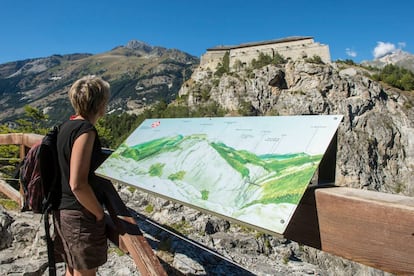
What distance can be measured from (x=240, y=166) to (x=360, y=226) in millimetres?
607

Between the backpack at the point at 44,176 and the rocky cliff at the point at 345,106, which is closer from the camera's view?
the backpack at the point at 44,176

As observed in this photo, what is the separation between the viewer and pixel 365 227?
1113mm

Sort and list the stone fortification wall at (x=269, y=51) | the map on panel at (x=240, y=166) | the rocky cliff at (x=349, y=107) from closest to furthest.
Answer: the map on panel at (x=240, y=166), the rocky cliff at (x=349, y=107), the stone fortification wall at (x=269, y=51)

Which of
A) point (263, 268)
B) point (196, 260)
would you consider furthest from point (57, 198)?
point (263, 268)

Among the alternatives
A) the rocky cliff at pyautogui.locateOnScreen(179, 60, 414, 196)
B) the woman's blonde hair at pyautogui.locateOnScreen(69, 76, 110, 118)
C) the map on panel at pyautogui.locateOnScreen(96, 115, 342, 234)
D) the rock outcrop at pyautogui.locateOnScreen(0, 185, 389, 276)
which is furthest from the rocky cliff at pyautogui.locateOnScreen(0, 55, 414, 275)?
the woman's blonde hair at pyautogui.locateOnScreen(69, 76, 110, 118)

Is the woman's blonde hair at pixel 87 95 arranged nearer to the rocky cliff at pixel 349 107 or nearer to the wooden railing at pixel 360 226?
the wooden railing at pixel 360 226

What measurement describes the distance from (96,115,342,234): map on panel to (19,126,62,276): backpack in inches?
14.7

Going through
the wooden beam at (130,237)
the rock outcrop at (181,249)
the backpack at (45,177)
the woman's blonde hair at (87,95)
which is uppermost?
the woman's blonde hair at (87,95)

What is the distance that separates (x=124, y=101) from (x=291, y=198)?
6011 inches

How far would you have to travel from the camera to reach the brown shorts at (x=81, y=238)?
2045 millimetres

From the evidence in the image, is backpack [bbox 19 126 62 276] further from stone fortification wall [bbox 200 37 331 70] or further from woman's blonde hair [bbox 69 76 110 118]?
stone fortification wall [bbox 200 37 331 70]

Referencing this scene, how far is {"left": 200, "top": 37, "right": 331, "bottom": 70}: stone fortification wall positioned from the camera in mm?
46188

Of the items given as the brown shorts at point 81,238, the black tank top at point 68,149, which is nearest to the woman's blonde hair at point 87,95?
the black tank top at point 68,149

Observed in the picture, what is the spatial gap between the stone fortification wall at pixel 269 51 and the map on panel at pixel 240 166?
4810 centimetres
